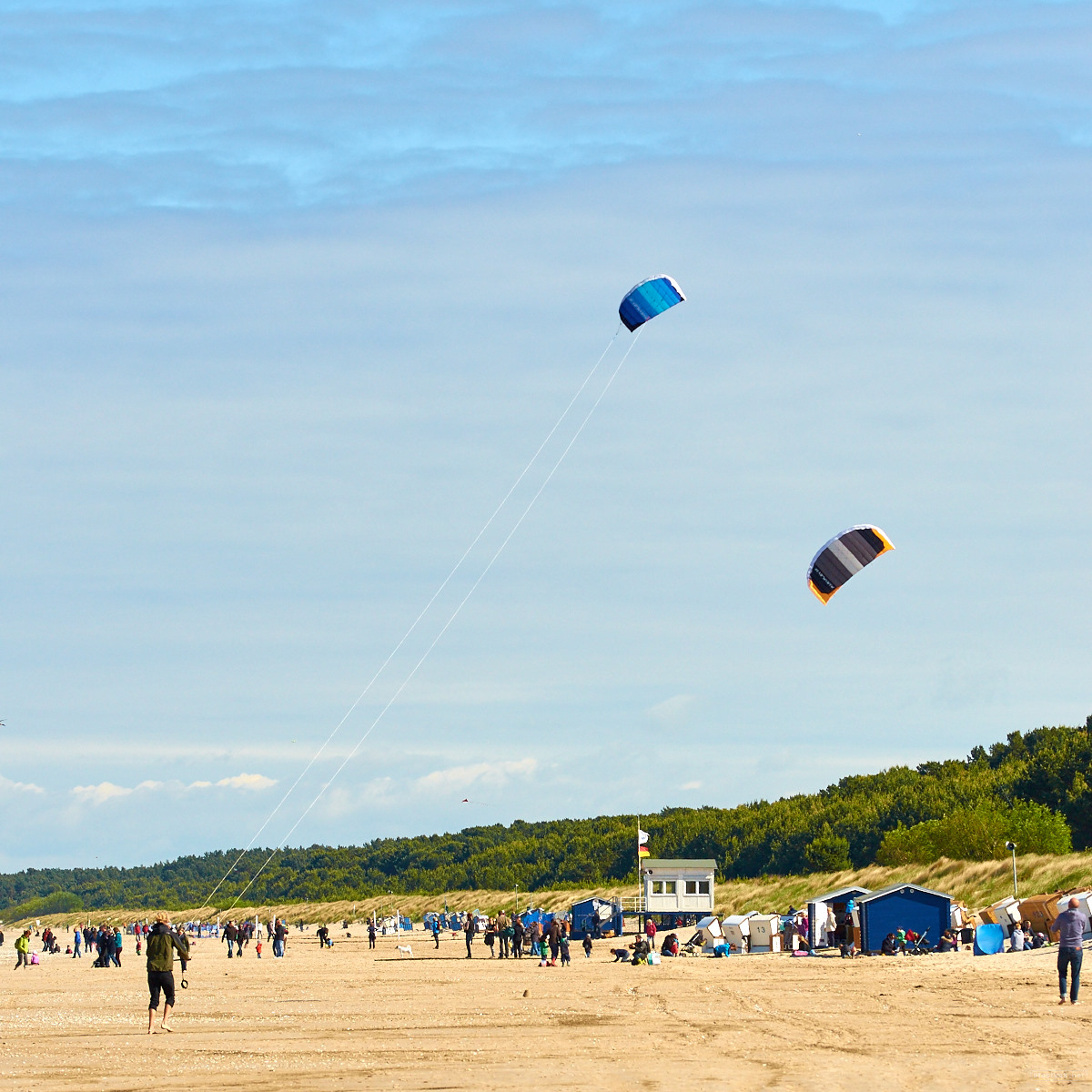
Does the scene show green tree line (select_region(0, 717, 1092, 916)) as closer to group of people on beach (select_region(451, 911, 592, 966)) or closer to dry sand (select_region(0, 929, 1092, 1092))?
group of people on beach (select_region(451, 911, 592, 966))

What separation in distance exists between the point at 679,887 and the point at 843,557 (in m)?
20.9

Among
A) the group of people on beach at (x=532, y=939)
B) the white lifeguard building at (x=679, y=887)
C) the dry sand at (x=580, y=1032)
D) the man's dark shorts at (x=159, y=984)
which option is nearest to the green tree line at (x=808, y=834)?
the white lifeguard building at (x=679, y=887)

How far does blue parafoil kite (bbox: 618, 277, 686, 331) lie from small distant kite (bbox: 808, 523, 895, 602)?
560 centimetres

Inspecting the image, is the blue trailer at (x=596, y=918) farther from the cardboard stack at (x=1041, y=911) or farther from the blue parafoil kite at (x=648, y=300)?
the blue parafoil kite at (x=648, y=300)

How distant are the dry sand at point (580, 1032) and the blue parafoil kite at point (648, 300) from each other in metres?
11.1

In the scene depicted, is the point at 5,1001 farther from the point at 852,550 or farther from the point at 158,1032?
the point at 852,550

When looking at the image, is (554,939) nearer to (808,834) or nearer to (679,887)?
(679,887)

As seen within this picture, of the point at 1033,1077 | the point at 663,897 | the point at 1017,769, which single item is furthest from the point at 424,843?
the point at 1033,1077

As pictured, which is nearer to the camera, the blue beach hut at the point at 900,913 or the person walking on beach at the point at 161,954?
the person walking on beach at the point at 161,954

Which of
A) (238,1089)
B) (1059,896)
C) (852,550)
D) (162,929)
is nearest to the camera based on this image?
(238,1089)

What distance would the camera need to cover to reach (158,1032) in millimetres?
14625

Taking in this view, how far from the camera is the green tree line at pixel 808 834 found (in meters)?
56.3

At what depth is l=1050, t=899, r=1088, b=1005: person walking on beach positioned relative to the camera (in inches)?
587

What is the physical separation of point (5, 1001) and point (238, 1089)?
42.0ft
